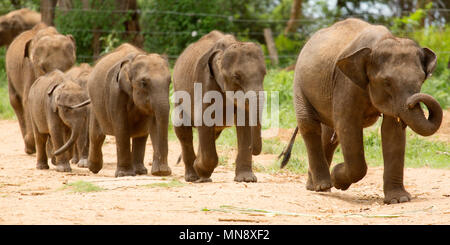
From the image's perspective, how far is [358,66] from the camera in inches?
300

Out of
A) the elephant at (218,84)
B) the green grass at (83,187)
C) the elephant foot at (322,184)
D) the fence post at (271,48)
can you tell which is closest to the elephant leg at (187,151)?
the elephant at (218,84)

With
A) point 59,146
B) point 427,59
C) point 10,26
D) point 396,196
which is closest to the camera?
point 427,59

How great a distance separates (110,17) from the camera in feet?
69.1

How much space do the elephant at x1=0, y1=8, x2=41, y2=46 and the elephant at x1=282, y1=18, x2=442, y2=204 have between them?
11.6 metres

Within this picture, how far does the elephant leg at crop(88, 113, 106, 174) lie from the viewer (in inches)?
442

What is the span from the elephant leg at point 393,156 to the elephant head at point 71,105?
459cm

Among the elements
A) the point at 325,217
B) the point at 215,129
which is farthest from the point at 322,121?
the point at 325,217

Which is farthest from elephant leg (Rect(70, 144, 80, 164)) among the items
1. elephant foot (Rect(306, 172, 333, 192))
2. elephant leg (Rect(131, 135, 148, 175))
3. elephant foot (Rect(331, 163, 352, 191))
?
elephant foot (Rect(331, 163, 352, 191))

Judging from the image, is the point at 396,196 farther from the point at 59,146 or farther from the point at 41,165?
the point at 41,165

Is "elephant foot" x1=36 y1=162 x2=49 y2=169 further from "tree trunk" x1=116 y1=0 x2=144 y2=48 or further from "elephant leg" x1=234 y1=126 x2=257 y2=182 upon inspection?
"tree trunk" x1=116 y1=0 x2=144 y2=48

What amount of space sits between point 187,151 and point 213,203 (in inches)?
121

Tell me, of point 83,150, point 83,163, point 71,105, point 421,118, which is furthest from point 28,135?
point 421,118

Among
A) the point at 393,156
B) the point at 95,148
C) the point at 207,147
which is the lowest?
the point at 95,148
